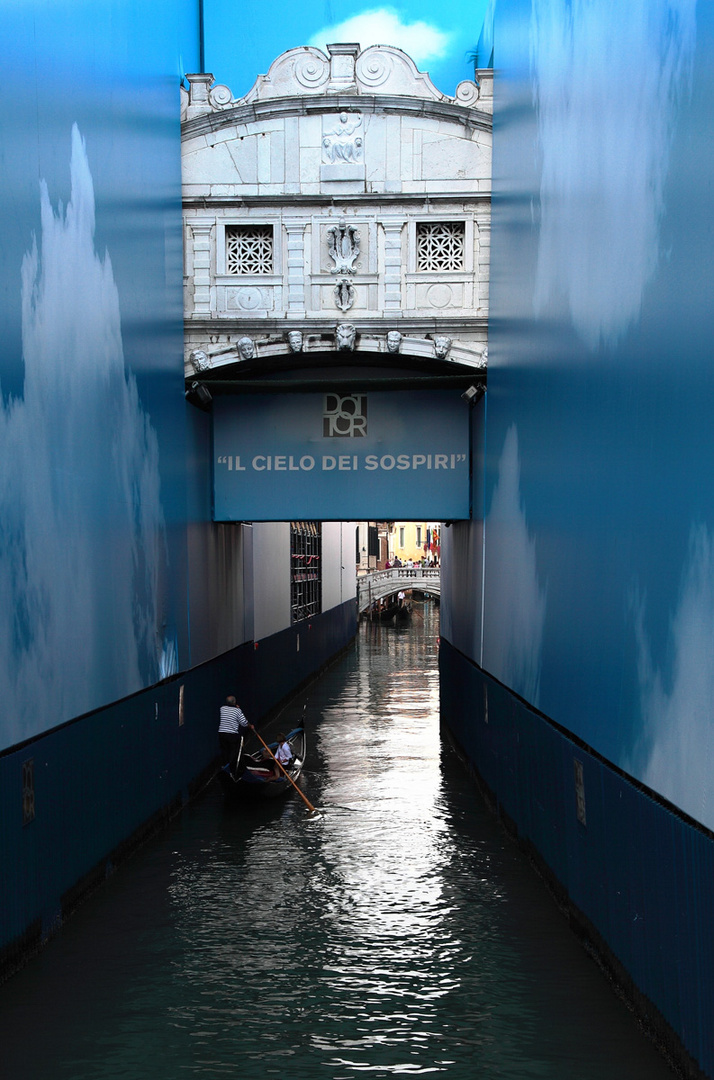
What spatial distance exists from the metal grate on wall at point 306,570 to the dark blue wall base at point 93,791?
11.6 metres

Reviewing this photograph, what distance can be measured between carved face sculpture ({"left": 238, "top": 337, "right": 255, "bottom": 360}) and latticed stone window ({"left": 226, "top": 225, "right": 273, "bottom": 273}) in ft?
3.78

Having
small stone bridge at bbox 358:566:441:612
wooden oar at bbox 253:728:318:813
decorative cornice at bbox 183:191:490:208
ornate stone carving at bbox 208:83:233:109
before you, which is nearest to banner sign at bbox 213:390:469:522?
decorative cornice at bbox 183:191:490:208

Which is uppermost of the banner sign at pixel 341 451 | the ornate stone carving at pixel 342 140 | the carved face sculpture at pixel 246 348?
the ornate stone carving at pixel 342 140

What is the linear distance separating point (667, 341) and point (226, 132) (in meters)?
11.3

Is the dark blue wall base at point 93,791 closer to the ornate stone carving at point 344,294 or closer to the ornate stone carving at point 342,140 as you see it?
the ornate stone carving at point 344,294

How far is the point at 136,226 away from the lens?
562 inches

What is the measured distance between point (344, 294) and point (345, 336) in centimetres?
69

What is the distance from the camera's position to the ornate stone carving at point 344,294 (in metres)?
16.9

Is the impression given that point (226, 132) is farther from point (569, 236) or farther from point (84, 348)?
point (569, 236)

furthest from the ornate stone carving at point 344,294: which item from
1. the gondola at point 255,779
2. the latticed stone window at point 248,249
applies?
the gondola at point 255,779

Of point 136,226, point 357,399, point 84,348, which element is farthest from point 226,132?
point 84,348

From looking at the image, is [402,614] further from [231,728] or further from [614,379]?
[614,379]

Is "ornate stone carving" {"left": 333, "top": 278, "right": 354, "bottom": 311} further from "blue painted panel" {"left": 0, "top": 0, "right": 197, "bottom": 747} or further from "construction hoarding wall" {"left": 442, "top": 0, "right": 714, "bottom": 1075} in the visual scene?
"construction hoarding wall" {"left": 442, "top": 0, "right": 714, "bottom": 1075}

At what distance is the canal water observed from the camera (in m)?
8.07
